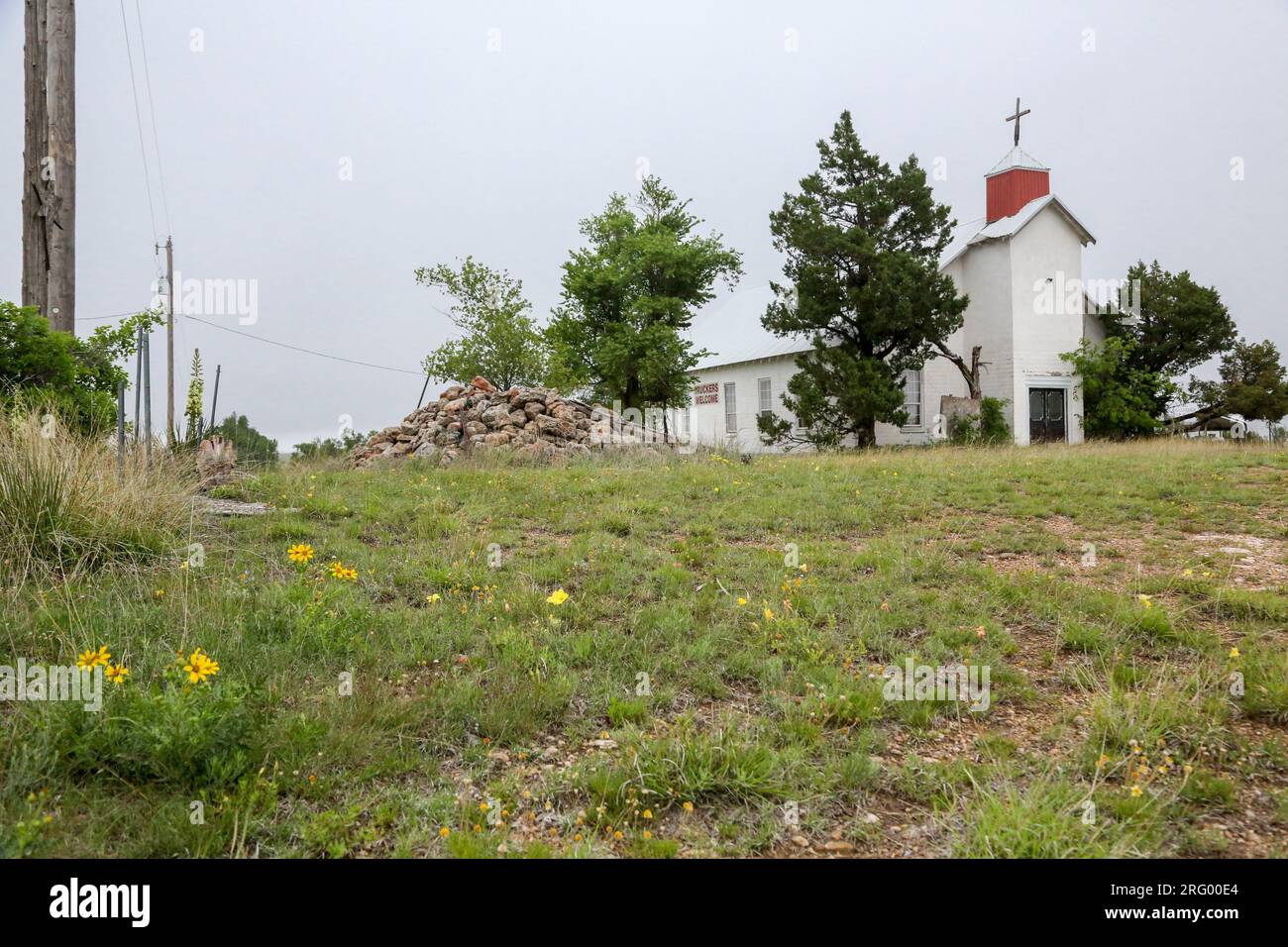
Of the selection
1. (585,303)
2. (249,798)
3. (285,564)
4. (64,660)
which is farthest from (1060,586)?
(585,303)

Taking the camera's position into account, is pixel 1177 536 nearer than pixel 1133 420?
Yes

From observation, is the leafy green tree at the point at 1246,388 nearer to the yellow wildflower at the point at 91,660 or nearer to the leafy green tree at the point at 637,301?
the leafy green tree at the point at 637,301

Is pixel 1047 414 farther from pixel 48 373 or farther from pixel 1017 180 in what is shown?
pixel 48 373

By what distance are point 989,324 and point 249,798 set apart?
26012 millimetres

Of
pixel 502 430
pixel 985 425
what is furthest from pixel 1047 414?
pixel 502 430

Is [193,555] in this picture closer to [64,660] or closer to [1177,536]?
[64,660]

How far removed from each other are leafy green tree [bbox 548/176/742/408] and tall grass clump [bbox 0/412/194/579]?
69.7ft

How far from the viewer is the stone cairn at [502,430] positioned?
572 inches

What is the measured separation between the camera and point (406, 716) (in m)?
3.75

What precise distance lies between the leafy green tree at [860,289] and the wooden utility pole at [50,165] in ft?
56.6

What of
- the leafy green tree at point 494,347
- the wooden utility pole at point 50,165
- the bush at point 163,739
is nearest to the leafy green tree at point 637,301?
the leafy green tree at point 494,347

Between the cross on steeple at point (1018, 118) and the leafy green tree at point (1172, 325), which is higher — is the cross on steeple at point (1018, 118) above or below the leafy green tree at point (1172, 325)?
above

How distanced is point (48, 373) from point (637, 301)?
2097 centimetres
